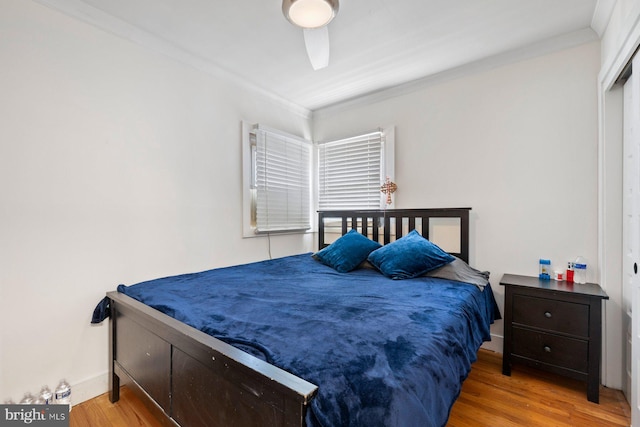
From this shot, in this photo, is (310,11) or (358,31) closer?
(310,11)

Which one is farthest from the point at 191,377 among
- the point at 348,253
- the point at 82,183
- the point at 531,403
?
the point at 531,403

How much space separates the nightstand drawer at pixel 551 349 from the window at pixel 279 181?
2379 mm

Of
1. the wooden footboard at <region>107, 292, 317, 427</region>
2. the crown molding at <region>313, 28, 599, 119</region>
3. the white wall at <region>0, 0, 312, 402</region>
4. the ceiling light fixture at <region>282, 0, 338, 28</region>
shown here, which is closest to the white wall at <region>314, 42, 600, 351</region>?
the crown molding at <region>313, 28, 599, 119</region>

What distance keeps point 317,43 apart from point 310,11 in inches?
8.8

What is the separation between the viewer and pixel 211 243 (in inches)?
110

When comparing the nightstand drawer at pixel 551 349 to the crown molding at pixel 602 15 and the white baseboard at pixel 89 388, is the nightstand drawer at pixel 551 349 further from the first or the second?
the white baseboard at pixel 89 388

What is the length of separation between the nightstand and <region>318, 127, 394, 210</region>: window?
1.59 m

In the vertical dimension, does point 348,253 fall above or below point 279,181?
below

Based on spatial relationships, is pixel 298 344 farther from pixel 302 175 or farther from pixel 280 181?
pixel 302 175

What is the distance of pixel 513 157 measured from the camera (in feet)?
8.36

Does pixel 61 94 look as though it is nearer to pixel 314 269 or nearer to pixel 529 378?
pixel 314 269

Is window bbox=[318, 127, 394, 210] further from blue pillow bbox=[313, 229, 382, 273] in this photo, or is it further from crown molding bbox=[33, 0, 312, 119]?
crown molding bbox=[33, 0, 312, 119]

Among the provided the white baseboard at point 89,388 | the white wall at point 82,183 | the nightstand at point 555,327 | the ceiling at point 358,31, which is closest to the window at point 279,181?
the white wall at point 82,183

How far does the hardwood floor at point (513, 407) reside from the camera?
173 centimetres
